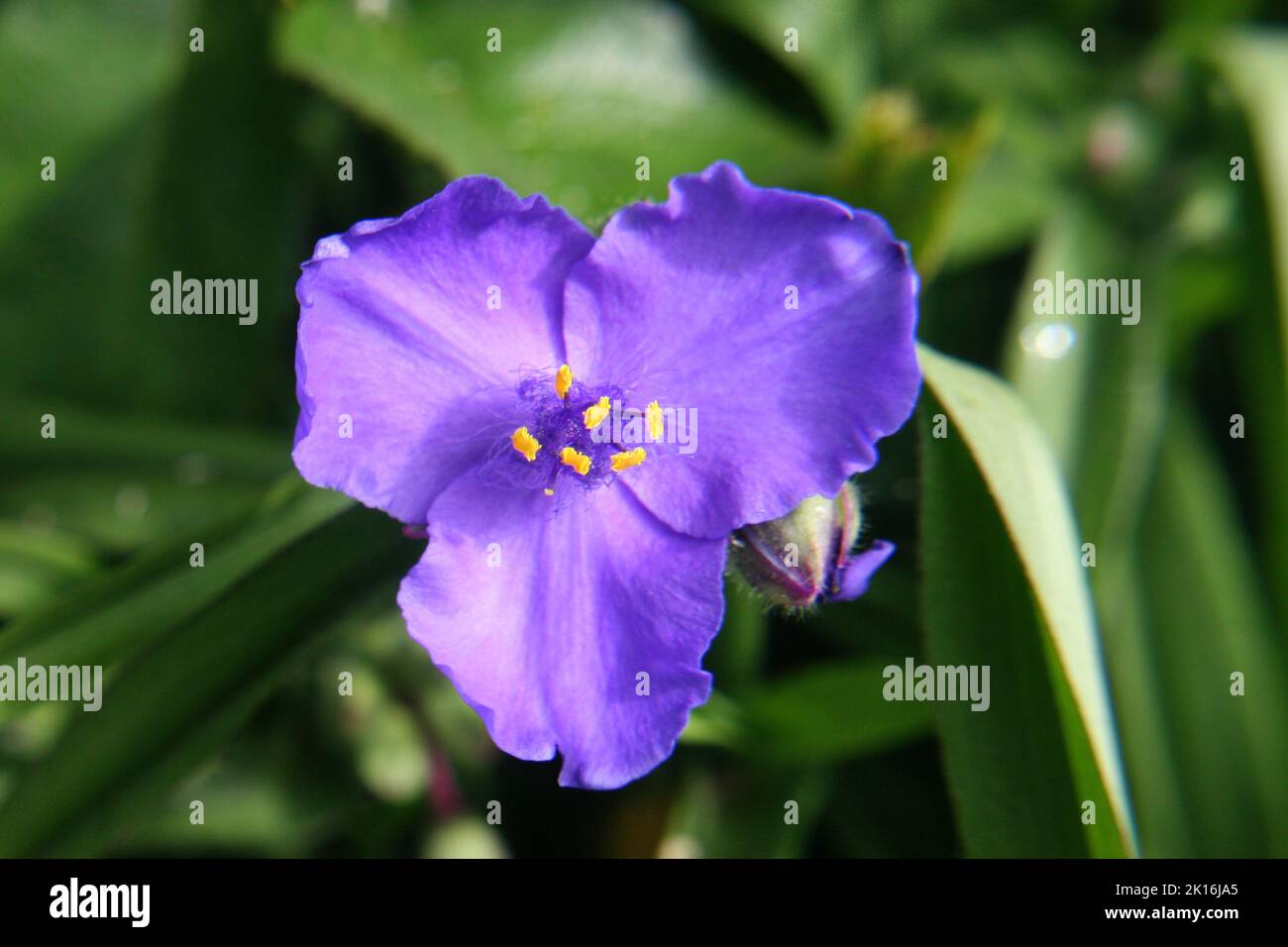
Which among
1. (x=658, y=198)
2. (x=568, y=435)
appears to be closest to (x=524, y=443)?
(x=568, y=435)

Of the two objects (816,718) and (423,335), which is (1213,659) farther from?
(423,335)

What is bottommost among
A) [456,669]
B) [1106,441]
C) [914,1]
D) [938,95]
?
[456,669]

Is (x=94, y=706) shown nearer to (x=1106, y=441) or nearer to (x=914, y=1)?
(x=1106, y=441)

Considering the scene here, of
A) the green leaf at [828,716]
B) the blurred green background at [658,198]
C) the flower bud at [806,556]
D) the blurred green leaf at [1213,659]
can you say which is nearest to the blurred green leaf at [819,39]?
the blurred green background at [658,198]

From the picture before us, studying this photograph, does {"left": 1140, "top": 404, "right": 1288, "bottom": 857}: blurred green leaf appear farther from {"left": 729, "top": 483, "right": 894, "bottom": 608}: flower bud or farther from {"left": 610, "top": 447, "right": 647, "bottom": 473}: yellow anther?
{"left": 610, "top": 447, "right": 647, "bottom": 473}: yellow anther

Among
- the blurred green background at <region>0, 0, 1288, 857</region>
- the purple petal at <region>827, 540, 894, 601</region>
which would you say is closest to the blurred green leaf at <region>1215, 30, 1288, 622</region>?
the blurred green background at <region>0, 0, 1288, 857</region>

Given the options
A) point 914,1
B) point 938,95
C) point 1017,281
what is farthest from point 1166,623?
point 914,1

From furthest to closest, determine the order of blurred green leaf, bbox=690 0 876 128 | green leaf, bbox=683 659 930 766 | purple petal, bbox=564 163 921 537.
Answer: blurred green leaf, bbox=690 0 876 128, green leaf, bbox=683 659 930 766, purple petal, bbox=564 163 921 537

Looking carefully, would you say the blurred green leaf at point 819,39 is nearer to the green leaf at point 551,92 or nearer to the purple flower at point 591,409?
the green leaf at point 551,92
